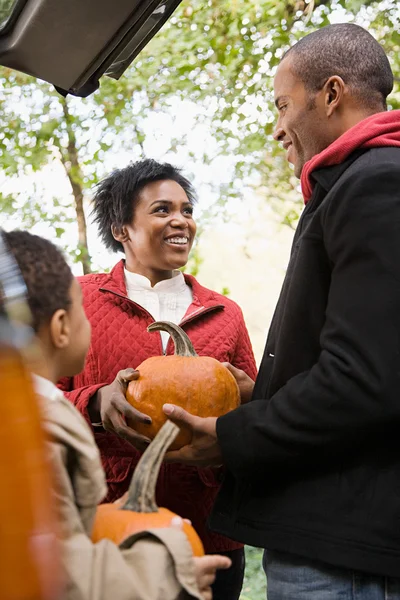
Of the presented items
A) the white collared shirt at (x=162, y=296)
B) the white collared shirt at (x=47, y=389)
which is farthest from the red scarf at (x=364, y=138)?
the white collared shirt at (x=162, y=296)

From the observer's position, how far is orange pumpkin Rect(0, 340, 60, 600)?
2.29ft

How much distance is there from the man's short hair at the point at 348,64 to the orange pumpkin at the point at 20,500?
1536mm

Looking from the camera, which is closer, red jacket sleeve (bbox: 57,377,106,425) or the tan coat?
the tan coat

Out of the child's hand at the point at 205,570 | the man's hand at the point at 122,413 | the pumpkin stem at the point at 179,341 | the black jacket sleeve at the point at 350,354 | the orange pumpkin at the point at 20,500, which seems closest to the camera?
the orange pumpkin at the point at 20,500

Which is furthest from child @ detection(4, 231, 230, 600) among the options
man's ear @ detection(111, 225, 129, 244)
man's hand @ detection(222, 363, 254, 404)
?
man's ear @ detection(111, 225, 129, 244)

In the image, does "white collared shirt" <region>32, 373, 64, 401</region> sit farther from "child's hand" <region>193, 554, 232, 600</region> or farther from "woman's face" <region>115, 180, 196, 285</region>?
"woman's face" <region>115, 180, 196, 285</region>

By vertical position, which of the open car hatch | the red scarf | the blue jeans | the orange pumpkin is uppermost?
the open car hatch

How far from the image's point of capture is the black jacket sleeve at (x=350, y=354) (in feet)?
5.05

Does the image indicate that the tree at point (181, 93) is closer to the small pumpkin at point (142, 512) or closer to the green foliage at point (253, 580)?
the green foliage at point (253, 580)

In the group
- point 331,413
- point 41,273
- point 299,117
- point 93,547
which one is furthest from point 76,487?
point 299,117

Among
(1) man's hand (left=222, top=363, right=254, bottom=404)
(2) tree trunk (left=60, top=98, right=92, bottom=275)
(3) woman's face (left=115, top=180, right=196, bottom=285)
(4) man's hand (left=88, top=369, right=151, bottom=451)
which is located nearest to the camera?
(4) man's hand (left=88, top=369, right=151, bottom=451)

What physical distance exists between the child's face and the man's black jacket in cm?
50

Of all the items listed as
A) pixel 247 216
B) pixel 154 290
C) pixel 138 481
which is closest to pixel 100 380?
pixel 154 290

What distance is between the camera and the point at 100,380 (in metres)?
2.45
